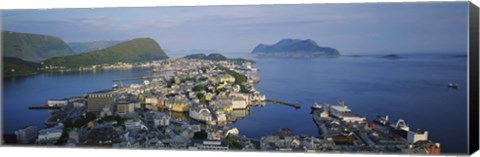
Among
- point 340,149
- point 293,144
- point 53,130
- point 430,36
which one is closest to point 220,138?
point 293,144

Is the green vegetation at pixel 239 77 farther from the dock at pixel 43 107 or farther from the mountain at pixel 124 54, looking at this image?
the dock at pixel 43 107

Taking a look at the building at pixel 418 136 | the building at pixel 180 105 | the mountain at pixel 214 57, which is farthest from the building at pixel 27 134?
the building at pixel 418 136

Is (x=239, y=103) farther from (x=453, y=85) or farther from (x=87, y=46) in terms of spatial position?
(x=453, y=85)

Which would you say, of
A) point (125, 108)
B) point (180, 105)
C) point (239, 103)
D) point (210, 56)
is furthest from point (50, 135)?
point (239, 103)

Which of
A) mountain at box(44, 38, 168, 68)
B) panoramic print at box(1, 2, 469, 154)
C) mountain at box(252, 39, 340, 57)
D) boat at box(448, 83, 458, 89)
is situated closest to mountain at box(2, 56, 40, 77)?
panoramic print at box(1, 2, 469, 154)

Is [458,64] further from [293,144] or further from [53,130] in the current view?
[53,130]
